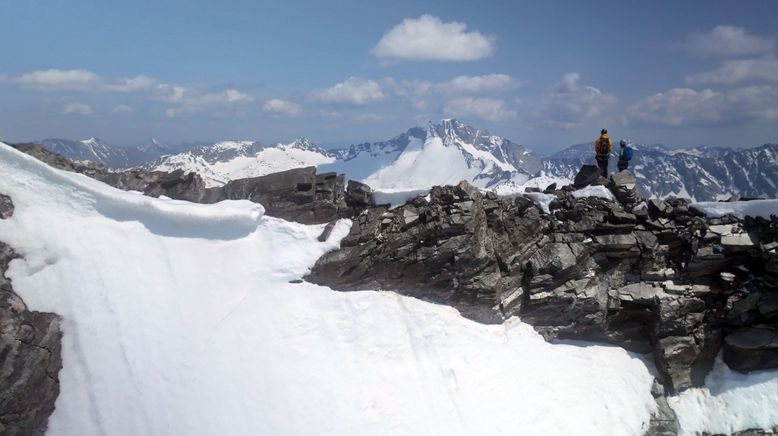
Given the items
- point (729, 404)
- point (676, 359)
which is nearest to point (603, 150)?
point (676, 359)

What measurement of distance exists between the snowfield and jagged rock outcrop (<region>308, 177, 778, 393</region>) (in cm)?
110

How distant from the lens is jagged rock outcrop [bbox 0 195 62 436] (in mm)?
15336

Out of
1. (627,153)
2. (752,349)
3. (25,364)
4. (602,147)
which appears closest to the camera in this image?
(25,364)

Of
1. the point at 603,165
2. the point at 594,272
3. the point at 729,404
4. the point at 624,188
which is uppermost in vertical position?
the point at 603,165

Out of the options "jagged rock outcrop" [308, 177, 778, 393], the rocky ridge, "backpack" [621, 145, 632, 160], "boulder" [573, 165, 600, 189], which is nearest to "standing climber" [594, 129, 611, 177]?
"boulder" [573, 165, 600, 189]

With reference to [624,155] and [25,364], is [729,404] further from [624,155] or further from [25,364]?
[25,364]

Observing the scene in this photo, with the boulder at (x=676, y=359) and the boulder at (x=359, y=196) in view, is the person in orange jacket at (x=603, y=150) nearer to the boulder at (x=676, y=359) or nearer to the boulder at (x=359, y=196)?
the boulder at (x=676, y=359)

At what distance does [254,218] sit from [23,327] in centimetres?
1032

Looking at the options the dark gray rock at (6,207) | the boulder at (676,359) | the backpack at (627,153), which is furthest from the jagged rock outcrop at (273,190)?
the backpack at (627,153)

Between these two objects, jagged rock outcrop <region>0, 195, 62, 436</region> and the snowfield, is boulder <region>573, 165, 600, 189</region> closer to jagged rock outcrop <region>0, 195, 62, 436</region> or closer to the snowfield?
the snowfield

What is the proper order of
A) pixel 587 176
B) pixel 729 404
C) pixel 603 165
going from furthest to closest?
pixel 603 165
pixel 587 176
pixel 729 404

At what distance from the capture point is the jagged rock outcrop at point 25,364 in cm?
1534

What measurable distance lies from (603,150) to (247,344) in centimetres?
2563

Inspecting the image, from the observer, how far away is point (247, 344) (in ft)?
64.2
